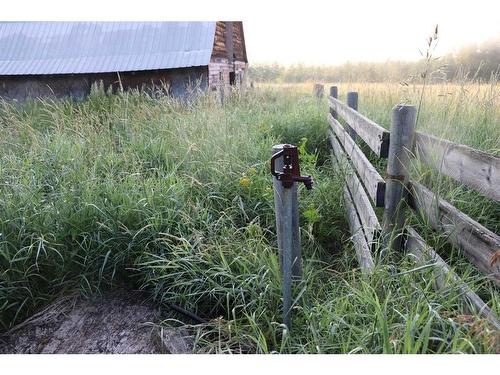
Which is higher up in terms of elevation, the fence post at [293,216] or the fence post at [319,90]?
the fence post at [319,90]

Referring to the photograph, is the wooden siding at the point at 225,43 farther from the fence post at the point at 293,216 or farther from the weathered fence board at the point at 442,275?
the weathered fence board at the point at 442,275

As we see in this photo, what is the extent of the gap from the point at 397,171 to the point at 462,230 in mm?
529

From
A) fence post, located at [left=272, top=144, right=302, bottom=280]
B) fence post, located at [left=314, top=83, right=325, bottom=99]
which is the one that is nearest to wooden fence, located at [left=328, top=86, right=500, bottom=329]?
fence post, located at [left=272, top=144, right=302, bottom=280]

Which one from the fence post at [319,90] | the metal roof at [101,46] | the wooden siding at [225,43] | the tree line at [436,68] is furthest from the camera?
the wooden siding at [225,43]

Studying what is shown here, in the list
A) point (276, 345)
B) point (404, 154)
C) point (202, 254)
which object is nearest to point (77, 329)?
point (202, 254)

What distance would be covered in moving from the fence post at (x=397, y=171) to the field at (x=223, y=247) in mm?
141

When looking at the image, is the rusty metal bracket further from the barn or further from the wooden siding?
the wooden siding

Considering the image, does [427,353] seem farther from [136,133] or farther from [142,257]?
[136,133]

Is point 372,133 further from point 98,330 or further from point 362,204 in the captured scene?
point 98,330

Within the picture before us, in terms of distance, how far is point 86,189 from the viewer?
2.81m

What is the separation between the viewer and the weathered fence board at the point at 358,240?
84.0 inches

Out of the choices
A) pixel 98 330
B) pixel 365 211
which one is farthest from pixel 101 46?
pixel 365 211

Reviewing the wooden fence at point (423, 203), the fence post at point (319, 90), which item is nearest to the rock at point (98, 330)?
the wooden fence at point (423, 203)

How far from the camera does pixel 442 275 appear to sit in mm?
1666
